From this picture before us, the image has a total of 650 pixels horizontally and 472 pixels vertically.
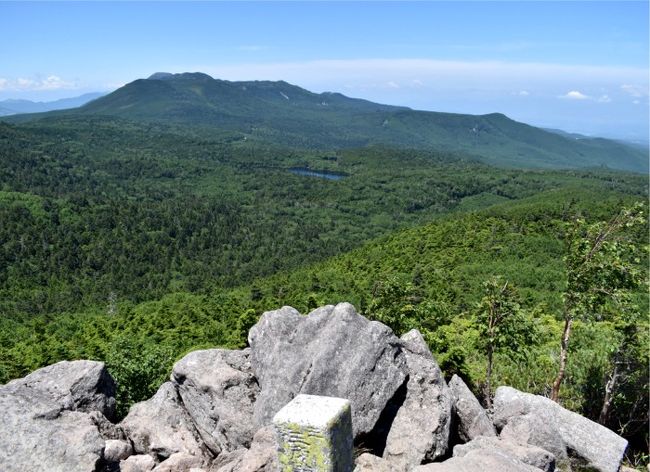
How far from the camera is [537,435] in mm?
13695

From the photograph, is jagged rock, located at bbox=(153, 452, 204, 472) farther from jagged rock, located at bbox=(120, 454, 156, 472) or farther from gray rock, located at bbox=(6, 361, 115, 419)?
gray rock, located at bbox=(6, 361, 115, 419)

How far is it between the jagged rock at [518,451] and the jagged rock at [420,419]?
2.45 feet

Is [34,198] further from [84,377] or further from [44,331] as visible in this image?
[84,377]

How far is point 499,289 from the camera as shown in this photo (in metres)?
18.5

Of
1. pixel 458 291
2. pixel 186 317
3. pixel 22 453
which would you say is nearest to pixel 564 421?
pixel 22 453

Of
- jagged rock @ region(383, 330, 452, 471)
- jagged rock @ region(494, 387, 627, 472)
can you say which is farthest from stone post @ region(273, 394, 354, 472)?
jagged rock @ region(494, 387, 627, 472)

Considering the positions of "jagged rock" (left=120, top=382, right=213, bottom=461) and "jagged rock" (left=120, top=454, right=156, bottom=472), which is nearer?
"jagged rock" (left=120, top=454, right=156, bottom=472)

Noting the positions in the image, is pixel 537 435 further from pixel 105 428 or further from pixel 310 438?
pixel 105 428

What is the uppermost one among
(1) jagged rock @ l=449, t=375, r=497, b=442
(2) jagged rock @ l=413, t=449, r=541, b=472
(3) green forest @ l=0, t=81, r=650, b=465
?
(2) jagged rock @ l=413, t=449, r=541, b=472

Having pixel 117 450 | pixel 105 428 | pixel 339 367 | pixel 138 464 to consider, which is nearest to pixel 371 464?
pixel 339 367

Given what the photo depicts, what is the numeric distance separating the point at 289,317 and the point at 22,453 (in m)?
8.57

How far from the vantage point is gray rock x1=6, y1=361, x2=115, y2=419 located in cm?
1600

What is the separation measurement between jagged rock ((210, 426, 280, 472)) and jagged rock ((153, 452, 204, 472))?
108cm

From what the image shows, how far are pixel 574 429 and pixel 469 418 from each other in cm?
308
